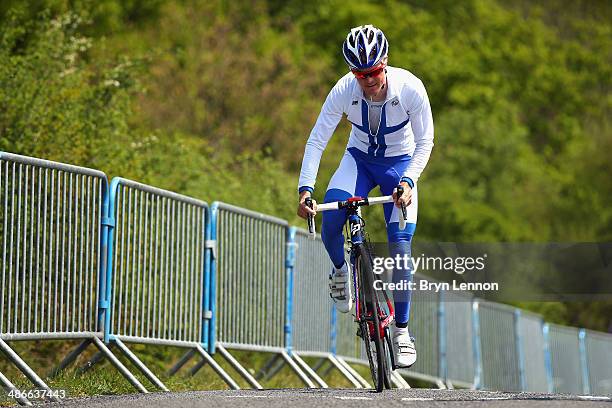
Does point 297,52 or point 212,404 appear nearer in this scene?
point 212,404

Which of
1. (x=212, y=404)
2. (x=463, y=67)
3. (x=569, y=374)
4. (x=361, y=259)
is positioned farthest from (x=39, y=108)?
(x=463, y=67)

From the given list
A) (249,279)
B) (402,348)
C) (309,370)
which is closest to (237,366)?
(249,279)

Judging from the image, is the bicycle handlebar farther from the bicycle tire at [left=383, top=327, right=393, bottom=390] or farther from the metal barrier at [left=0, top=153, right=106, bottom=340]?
the metal barrier at [left=0, top=153, right=106, bottom=340]

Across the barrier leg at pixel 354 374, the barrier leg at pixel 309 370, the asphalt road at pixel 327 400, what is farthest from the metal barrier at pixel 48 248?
the barrier leg at pixel 354 374

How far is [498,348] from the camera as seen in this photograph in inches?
922

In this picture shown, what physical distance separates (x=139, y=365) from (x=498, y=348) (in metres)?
13.5

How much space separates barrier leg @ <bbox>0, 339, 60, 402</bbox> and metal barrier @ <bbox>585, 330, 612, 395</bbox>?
2566 centimetres

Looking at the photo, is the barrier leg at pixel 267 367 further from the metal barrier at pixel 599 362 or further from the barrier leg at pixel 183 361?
the metal barrier at pixel 599 362

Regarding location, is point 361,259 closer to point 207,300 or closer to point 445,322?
point 207,300

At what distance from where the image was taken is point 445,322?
19781 millimetres

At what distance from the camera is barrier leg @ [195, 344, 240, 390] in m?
12.1

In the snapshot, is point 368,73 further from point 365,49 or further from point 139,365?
point 139,365

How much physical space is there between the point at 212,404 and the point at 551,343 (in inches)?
866

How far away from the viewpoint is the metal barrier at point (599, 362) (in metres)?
34.1
